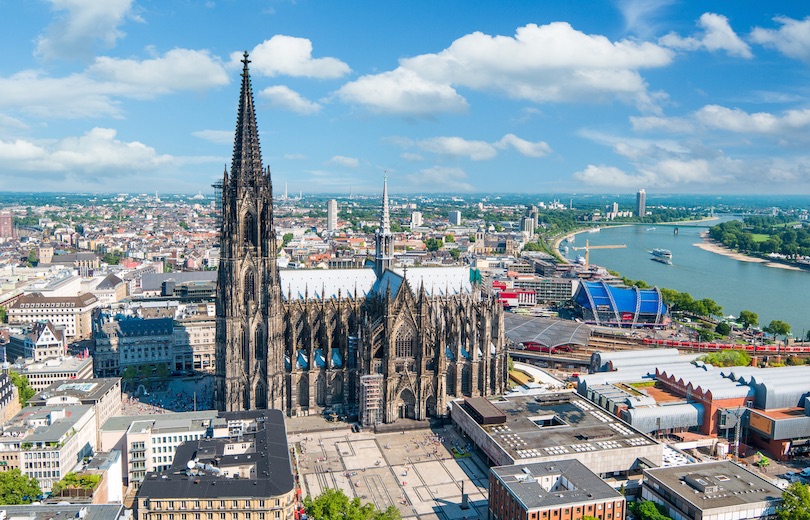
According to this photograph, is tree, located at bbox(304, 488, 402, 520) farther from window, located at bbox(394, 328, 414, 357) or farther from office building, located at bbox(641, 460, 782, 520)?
window, located at bbox(394, 328, 414, 357)

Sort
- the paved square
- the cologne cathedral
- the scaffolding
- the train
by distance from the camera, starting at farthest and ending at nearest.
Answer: the train
the scaffolding
the cologne cathedral
the paved square

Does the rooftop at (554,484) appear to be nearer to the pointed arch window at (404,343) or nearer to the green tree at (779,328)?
the pointed arch window at (404,343)

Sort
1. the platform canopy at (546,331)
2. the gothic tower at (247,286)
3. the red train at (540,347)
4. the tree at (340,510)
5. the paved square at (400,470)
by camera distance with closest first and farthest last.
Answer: the tree at (340,510), the paved square at (400,470), the gothic tower at (247,286), the red train at (540,347), the platform canopy at (546,331)

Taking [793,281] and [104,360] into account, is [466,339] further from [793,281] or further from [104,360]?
[793,281]

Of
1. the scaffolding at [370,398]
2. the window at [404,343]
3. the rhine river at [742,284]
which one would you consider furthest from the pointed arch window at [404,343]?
the rhine river at [742,284]

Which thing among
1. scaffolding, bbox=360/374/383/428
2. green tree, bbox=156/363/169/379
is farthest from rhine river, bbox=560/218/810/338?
green tree, bbox=156/363/169/379

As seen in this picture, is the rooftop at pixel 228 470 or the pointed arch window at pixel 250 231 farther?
the pointed arch window at pixel 250 231
